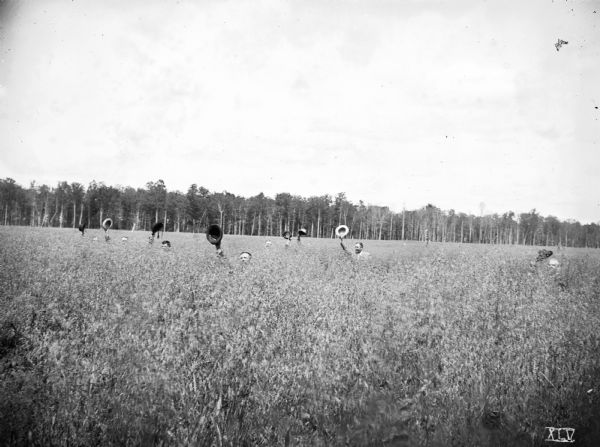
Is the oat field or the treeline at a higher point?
the treeline

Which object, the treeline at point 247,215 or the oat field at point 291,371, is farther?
the treeline at point 247,215

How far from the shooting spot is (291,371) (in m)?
3.55

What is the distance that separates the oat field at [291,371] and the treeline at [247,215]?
63773 millimetres

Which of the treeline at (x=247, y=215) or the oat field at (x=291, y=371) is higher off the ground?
the treeline at (x=247, y=215)

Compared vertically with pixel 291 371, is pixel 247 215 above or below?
above

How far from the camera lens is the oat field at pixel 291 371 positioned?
2826mm

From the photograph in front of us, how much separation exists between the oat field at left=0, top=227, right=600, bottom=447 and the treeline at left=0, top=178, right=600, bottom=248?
63773mm

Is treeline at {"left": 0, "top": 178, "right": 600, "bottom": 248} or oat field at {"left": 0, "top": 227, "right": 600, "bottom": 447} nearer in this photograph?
oat field at {"left": 0, "top": 227, "right": 600, "bottom": 447}

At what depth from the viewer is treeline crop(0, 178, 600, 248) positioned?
83.6m

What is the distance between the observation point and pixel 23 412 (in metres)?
2.70

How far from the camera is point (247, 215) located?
104 meters

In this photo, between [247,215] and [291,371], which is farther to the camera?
[247,215]

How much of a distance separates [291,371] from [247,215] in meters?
102

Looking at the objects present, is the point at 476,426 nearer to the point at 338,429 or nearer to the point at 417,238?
the point at 338,429
